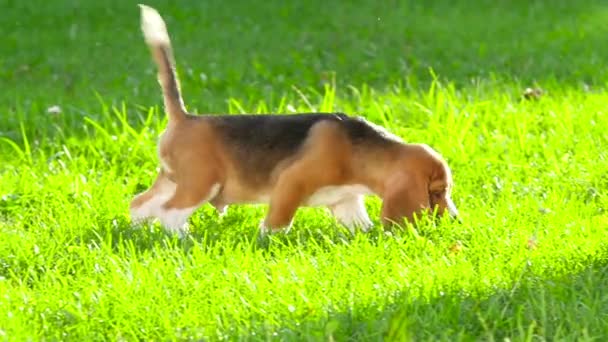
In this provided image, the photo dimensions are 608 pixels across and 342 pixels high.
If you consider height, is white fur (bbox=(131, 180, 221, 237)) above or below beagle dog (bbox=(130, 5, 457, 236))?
below

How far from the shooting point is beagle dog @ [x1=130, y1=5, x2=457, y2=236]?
16.5 ft

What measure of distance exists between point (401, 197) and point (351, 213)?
302 mm

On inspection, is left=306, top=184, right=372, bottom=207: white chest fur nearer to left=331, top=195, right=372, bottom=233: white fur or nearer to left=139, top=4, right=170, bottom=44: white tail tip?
left=331, top=195, right=372, bottom=233: white fur

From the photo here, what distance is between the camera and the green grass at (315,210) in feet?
13.1

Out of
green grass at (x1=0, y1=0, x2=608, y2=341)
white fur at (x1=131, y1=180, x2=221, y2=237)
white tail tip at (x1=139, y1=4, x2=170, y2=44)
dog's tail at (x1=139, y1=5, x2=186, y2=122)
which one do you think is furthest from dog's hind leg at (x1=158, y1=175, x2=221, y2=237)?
white tail tip at (x1=139, y1=4, x2=170, y2=44)

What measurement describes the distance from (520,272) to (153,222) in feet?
5.36

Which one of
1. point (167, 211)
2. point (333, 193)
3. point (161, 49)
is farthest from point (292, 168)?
point (161, 49)

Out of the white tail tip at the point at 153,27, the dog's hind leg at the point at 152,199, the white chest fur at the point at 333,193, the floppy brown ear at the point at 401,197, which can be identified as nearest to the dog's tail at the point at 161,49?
the white tail tip at the point at 153,27

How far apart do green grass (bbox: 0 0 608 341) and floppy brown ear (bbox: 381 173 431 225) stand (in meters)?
0.11

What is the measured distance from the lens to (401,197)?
5055mm

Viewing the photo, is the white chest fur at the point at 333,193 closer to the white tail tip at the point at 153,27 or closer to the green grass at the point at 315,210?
the green grass at the point at 315,210

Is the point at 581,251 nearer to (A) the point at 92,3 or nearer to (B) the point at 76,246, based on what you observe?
(B) the point at 76,246

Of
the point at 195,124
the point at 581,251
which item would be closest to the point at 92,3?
the point at 195,124

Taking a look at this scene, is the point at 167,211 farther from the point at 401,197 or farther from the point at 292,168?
the point at 401,197
